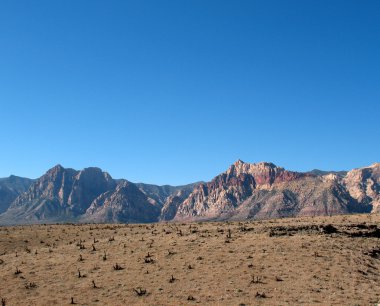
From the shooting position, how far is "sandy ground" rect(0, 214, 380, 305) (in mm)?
30750

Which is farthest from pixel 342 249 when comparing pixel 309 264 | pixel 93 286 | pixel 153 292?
pixel 93 286

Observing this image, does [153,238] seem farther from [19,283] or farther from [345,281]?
[345,281]

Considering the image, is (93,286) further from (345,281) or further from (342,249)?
(342,249)

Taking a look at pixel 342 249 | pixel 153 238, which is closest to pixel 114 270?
pixel 153 238

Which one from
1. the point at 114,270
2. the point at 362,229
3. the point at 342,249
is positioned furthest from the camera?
the point at 362,229

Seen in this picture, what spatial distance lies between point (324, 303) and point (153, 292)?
1193 centimetres

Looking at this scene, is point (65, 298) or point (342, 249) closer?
point (65, 298)

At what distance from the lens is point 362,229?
52.1 m

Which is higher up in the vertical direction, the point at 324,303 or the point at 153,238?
the point at 153,238

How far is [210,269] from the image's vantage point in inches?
1452

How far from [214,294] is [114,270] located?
36.1 feet

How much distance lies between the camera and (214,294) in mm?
30672

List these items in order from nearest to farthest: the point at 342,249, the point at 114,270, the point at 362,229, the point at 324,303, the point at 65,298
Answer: the point at 324,303 → the point at 65,298 → the point at 114,270 → the point at 342,249 → the point at 362,229

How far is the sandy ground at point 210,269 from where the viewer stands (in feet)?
101
